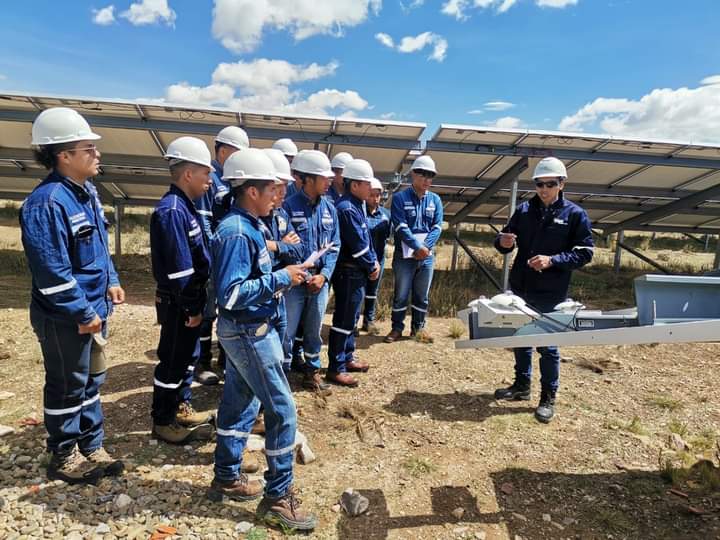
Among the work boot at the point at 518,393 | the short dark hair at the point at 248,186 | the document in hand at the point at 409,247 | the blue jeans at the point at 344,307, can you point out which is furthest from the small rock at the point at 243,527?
the document in hand at the point at 409,247

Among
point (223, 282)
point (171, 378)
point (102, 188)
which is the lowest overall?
point (171, 378)

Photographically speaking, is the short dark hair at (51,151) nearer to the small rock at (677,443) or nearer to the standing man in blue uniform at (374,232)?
the standing man in blue uniform at (374,232)

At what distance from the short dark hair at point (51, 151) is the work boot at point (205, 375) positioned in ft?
7.98

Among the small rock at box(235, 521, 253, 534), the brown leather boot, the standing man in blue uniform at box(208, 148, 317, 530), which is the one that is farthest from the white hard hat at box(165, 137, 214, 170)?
the brown leather boot

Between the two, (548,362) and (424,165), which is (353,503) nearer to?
(548,362)

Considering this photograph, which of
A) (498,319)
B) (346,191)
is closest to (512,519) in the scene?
(498,319)

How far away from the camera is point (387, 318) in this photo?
24.0 ft

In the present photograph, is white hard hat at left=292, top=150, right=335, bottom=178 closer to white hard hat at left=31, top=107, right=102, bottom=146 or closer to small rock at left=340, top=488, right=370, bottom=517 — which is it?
white hard hat at left=31, top=107, right=102, bottom=146

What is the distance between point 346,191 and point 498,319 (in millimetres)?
2388

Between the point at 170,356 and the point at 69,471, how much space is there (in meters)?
0.88

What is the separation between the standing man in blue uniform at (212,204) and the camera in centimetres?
384

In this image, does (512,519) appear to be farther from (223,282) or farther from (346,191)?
(346,191)

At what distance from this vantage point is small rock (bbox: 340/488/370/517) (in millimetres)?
2833

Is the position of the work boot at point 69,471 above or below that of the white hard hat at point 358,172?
below
